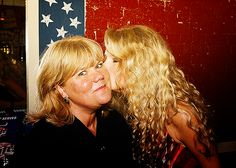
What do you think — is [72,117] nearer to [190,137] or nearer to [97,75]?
[97,75]

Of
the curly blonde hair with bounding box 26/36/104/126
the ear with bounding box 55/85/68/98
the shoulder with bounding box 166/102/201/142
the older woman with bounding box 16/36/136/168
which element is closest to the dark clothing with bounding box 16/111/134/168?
the older woman with bounding box 16/36/136/168

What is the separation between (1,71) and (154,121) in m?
1.75

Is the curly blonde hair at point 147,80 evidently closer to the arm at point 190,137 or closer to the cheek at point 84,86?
the arm at point 190,137

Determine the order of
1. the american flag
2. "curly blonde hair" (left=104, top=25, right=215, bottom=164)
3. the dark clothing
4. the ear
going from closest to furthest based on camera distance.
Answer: the dark clothing, "curly blonde hair" (left=104, top=25, right=215, bottom=164), the ear, the american flag

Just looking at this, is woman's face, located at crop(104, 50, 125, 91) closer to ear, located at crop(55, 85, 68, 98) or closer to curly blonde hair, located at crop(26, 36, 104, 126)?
curly blonde hair, located at crop(26, 36, 104, 126)

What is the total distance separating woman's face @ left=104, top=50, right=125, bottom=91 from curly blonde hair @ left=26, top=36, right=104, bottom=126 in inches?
3.2

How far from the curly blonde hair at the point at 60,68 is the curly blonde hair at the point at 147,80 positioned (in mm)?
183

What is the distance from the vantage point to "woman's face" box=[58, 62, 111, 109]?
6.41ft

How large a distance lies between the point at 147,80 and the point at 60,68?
0.65 m

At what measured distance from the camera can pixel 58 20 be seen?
290 cm

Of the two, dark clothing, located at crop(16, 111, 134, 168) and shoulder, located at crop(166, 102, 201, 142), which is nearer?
shoulder, located at crop(166, 102, 201, 142)

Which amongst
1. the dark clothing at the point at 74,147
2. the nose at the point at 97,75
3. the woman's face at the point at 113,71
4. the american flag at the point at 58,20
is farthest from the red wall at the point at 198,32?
the dark clothing at the point at 74,147

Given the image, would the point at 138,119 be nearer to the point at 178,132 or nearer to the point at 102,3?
the point at 178,132

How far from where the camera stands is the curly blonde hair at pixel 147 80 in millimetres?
1901
